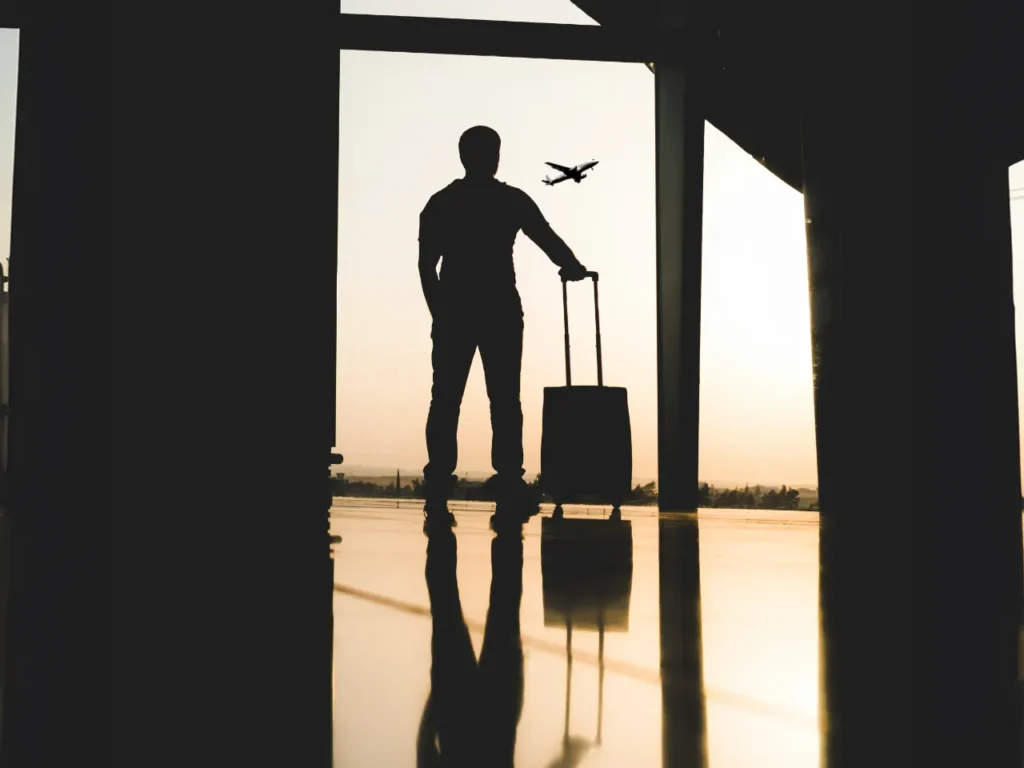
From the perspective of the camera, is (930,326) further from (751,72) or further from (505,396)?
(751,72)

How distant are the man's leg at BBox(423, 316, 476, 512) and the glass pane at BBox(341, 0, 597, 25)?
2.33 metres

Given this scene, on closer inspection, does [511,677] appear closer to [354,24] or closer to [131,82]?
[131,82]

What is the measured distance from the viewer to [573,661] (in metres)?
0.97

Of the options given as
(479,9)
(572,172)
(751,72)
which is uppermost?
(479,9)

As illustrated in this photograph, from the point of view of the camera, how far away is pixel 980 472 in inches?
61.2

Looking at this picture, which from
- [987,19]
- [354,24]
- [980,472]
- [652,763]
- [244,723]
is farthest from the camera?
[354,24]

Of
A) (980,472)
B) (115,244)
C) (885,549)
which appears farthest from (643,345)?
(115,244)

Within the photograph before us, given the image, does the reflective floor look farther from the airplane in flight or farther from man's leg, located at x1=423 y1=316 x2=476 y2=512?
the airplane in flight

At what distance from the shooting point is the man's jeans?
3.41 meters

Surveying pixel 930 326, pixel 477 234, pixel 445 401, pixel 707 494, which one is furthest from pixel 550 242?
pixel 707 494

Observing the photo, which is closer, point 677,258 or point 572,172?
point 677,258

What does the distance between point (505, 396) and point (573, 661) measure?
2478mm

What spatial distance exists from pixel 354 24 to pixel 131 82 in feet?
13.8

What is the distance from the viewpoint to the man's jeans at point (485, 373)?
11.2 ft
